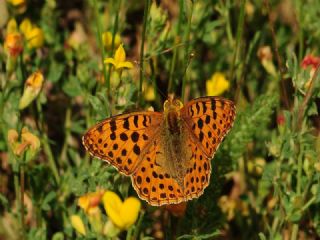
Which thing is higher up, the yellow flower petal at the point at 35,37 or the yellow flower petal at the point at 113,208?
the yellow flower petal at the point at 35,37

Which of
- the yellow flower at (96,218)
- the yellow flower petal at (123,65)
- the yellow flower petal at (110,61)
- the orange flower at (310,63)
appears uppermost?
the yellow flower petal at (110,61)

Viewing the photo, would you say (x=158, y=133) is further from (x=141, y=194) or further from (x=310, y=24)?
(x=310, y=24)

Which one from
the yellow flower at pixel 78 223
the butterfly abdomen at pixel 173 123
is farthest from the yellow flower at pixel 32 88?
the butterfly abdomen at pixel 173 123

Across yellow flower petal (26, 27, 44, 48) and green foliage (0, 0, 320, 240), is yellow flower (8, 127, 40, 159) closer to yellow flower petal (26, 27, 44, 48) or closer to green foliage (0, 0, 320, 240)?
green foliage (0, 0, 320, 240)

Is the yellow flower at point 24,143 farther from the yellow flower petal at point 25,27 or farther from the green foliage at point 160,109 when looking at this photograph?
the yellow flower petal at point 25,27

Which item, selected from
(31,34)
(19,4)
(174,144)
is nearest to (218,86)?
(174,144)

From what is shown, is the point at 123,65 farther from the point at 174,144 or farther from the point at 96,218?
the point at 96,218
